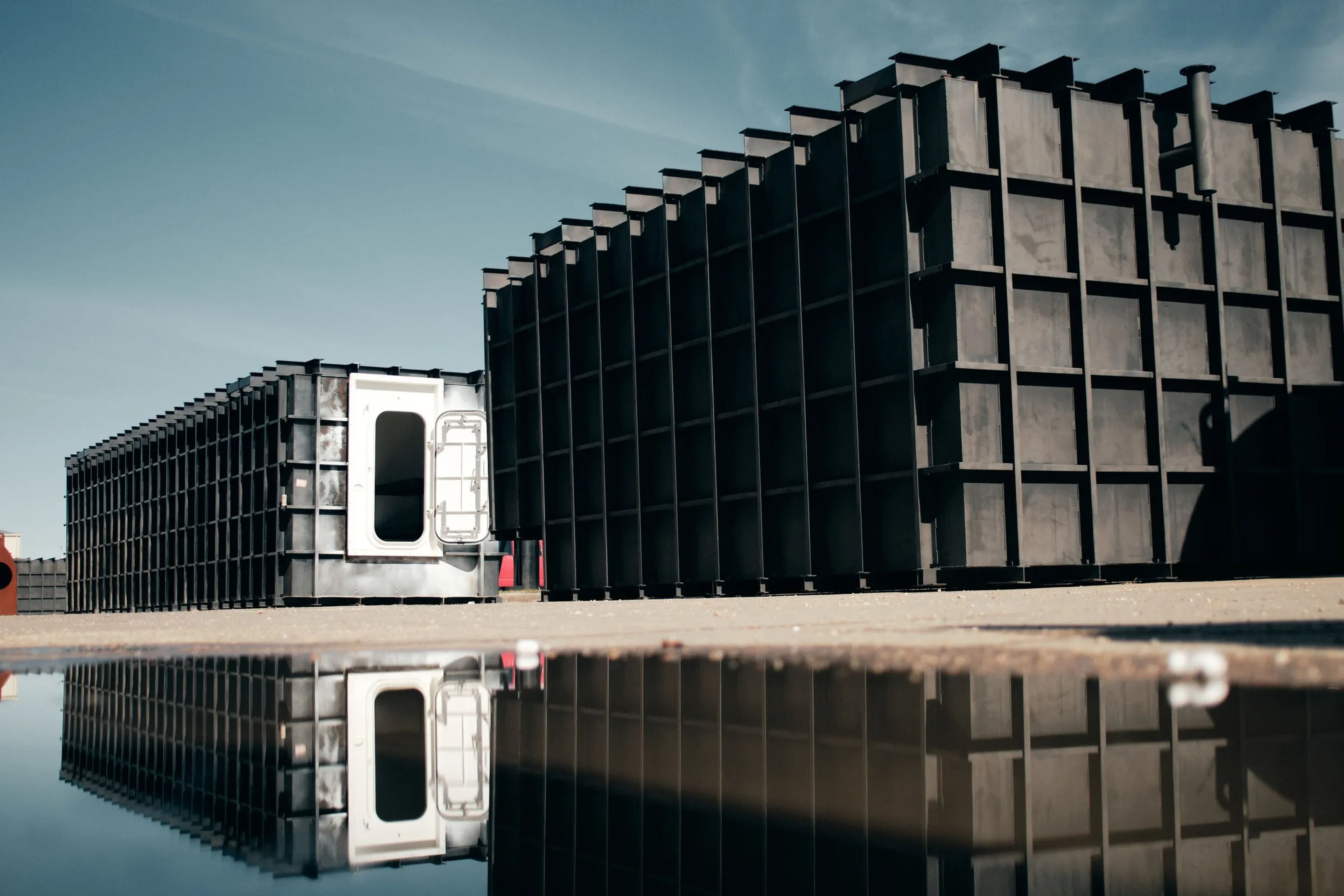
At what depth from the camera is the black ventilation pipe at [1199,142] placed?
16859mm

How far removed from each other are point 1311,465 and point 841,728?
16.7 meters

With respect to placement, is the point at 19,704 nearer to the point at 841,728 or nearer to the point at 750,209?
the point at 841,728

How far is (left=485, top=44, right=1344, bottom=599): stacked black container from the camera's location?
15.9 metres

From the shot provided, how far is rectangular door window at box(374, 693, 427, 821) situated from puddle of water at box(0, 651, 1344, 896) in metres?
0.02

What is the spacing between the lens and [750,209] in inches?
744

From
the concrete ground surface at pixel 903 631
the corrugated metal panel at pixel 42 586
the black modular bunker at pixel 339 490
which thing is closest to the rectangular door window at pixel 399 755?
the concrete ground surface at pixel 903 631

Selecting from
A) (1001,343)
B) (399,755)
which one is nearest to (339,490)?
(1001,343)

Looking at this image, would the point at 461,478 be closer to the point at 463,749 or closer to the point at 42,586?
the point at 463,749

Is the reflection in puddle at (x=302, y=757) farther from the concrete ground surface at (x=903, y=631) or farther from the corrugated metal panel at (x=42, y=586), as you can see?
the corrugated metal panel at (x=42, y=586)

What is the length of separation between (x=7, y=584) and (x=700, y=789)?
87.8 ft

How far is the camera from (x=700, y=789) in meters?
2.98

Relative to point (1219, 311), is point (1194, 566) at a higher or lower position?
lower

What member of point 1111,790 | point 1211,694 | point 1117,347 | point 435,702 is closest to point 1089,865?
point 1111,790

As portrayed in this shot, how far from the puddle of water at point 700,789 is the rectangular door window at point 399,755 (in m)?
0.02
